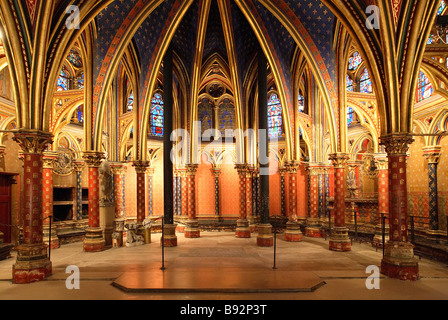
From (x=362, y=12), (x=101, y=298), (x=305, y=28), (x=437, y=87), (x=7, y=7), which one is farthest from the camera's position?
(x=305, y=28)

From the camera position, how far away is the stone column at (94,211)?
1340cm

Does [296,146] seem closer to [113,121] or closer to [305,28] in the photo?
[305,28]

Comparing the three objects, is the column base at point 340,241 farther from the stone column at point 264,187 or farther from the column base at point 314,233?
the column base at point 314,233

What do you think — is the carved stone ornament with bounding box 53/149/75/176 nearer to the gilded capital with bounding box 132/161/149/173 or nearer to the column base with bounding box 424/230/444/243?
the gilded capital with bounding box 132/161/149/173

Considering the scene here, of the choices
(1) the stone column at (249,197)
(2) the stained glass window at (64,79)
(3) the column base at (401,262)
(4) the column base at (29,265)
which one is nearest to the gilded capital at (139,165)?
(1) the stone column at (249,197)

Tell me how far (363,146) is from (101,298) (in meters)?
16.9

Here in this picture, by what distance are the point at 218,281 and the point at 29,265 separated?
4.68 meters

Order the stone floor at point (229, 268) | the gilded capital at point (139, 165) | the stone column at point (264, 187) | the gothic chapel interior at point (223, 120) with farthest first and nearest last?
1. the gilded capital at point (139, 165)
2. the stone column at point (264, 187)
3. the gothic chapel interior at point (223, 120)
4. the stone floor at point (229, 268)

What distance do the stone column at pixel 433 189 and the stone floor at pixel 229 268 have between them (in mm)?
2727

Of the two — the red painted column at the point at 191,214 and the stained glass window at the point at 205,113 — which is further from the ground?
the stained glass window at the point at 205,113

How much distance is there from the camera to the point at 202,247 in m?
14.6

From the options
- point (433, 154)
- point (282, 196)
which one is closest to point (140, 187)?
point (282, 196)

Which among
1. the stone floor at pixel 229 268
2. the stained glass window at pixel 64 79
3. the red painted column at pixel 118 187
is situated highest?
the stained glass window at pixel 64 79

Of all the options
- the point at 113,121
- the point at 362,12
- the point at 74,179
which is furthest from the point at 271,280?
the point at 74,179
